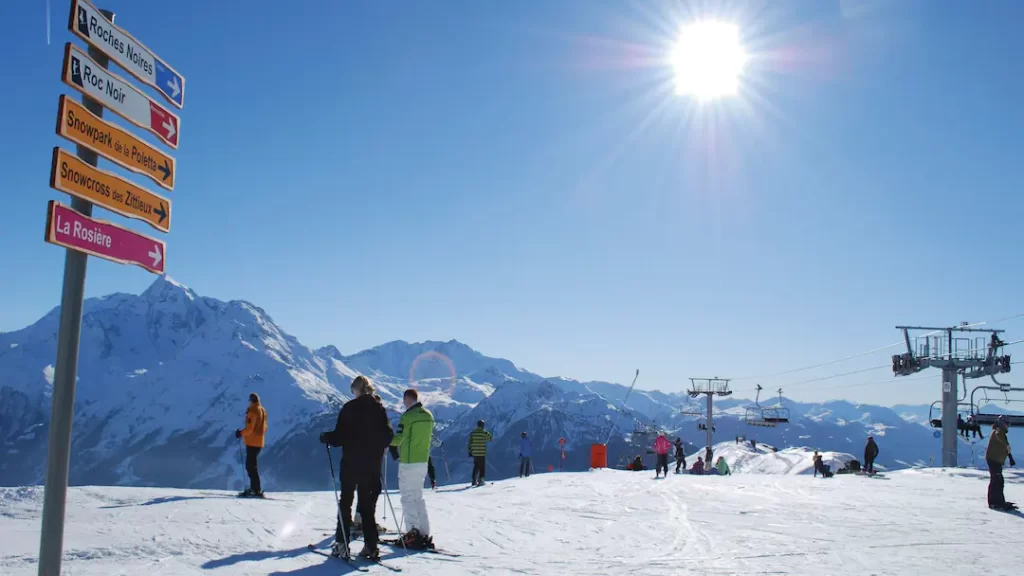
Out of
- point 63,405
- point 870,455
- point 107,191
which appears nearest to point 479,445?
point 63,405

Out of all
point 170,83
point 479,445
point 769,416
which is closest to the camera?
point 170,83

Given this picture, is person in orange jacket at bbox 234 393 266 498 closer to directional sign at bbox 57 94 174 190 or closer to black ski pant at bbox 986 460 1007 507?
directional sign at bbox 57 94 174 190

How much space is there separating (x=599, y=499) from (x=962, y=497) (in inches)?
406

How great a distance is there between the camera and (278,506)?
42.3ft

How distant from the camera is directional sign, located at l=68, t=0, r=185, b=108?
16.3 ft

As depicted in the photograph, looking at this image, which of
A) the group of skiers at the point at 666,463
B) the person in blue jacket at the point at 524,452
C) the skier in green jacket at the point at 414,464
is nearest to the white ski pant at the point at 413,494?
the skier in green jacket at the point at 414,464

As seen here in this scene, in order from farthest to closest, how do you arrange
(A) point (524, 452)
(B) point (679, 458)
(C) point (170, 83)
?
(B) point (679, 458) → (A) point (524, 452) → (C) point (170, 83)

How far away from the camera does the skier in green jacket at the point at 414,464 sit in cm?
955

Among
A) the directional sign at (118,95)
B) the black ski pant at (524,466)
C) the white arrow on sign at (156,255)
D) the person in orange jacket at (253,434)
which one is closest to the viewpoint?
the directional sign at (118,95)

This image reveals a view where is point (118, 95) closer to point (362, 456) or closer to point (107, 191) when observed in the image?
point (107, 191)

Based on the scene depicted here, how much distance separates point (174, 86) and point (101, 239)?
171cm

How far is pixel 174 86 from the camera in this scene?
6004 millimetres

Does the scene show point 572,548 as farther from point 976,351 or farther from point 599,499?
point 976,351

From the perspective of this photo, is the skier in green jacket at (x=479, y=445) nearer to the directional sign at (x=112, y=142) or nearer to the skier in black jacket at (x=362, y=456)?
the skier in black jacket at (x=362, y=456)
